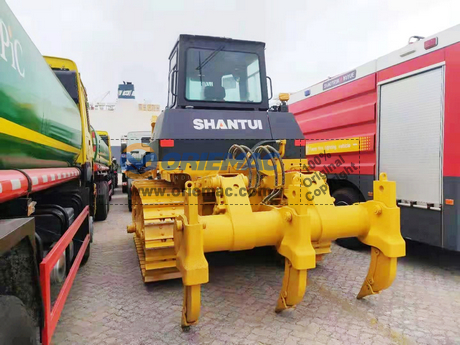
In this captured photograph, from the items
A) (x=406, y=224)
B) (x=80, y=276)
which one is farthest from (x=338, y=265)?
(x=80, y=276)

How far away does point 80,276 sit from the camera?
4.20 metres

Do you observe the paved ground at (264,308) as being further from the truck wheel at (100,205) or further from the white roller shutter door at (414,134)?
the truck wheel at (100,205)

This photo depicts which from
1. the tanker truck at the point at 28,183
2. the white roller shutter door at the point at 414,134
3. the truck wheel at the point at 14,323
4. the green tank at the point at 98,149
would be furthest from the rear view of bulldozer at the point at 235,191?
the green tank at the point at 98,149

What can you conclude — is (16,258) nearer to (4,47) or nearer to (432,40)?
(4,47)

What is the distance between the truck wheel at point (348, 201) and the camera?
524 centimetres

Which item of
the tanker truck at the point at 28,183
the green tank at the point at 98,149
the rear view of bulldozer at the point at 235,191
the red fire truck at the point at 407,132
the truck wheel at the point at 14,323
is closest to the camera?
the truck wheel at the point at 14,323

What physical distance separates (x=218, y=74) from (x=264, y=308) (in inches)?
116

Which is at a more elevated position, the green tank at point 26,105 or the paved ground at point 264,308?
the green tank at point 26,105

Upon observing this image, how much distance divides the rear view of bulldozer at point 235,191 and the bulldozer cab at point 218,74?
0.5 inches

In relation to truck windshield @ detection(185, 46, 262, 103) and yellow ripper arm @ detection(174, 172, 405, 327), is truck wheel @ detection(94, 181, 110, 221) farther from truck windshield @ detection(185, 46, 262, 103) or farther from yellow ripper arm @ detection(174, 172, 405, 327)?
yellow ripper arm @ detection(174, 172, 405, 327)

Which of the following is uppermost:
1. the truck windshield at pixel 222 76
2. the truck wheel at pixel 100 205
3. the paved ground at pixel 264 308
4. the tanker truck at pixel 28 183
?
the truck windshield at pixel 222 76

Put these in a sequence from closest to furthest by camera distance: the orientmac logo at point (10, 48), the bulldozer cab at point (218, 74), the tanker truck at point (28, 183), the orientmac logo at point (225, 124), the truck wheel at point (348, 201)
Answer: the tanker truck at point (28, 183)
the orientmac logo at point (10, 48)
the orientmac logo at point (225, 124)
the bulldozer cab at point (218, 74)
the truck wheel at point (348, 201)

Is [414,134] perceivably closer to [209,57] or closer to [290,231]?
[290,231]

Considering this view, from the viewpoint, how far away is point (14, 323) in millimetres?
1493
